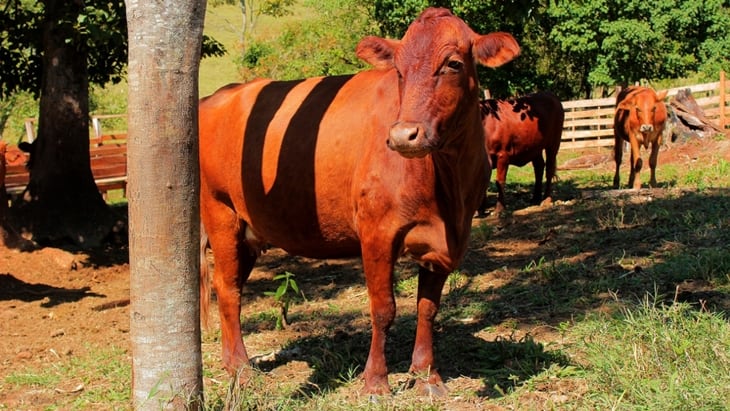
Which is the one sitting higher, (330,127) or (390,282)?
(330,127)

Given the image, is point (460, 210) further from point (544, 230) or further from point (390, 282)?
point (544, 230)

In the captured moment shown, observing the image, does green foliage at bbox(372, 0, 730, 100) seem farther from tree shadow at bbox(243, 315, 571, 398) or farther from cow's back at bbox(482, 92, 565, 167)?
tree shadow at bbox(243, 315, 571, 398)

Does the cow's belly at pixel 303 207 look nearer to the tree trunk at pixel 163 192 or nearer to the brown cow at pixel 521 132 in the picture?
the tree trunk at pixel 163 192

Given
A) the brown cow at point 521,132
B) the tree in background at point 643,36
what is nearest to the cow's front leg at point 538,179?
the brown cow at point 521,132

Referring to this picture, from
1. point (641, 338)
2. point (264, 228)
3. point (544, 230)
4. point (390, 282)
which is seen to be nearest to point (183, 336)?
point (390, 282)

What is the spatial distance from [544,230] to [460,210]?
5.69m

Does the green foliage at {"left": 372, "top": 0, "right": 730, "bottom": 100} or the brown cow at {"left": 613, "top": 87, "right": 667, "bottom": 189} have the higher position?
the green foliage at {"left": 372, "top": 0, "right": 730, "bottom": 100}

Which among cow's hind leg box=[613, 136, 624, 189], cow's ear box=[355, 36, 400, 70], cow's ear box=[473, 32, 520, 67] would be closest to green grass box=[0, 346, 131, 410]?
cow's ear box=[355, 36, 400, 70]

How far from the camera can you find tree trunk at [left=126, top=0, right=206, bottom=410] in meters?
3.83

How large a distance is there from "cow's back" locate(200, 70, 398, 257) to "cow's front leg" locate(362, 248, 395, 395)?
40 cm

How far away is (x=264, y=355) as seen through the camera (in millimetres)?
6254

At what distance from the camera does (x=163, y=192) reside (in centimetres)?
391

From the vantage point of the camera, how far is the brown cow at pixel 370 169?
4.45 metres

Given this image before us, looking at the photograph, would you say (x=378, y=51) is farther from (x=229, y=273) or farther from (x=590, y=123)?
(x=590, y=123)
